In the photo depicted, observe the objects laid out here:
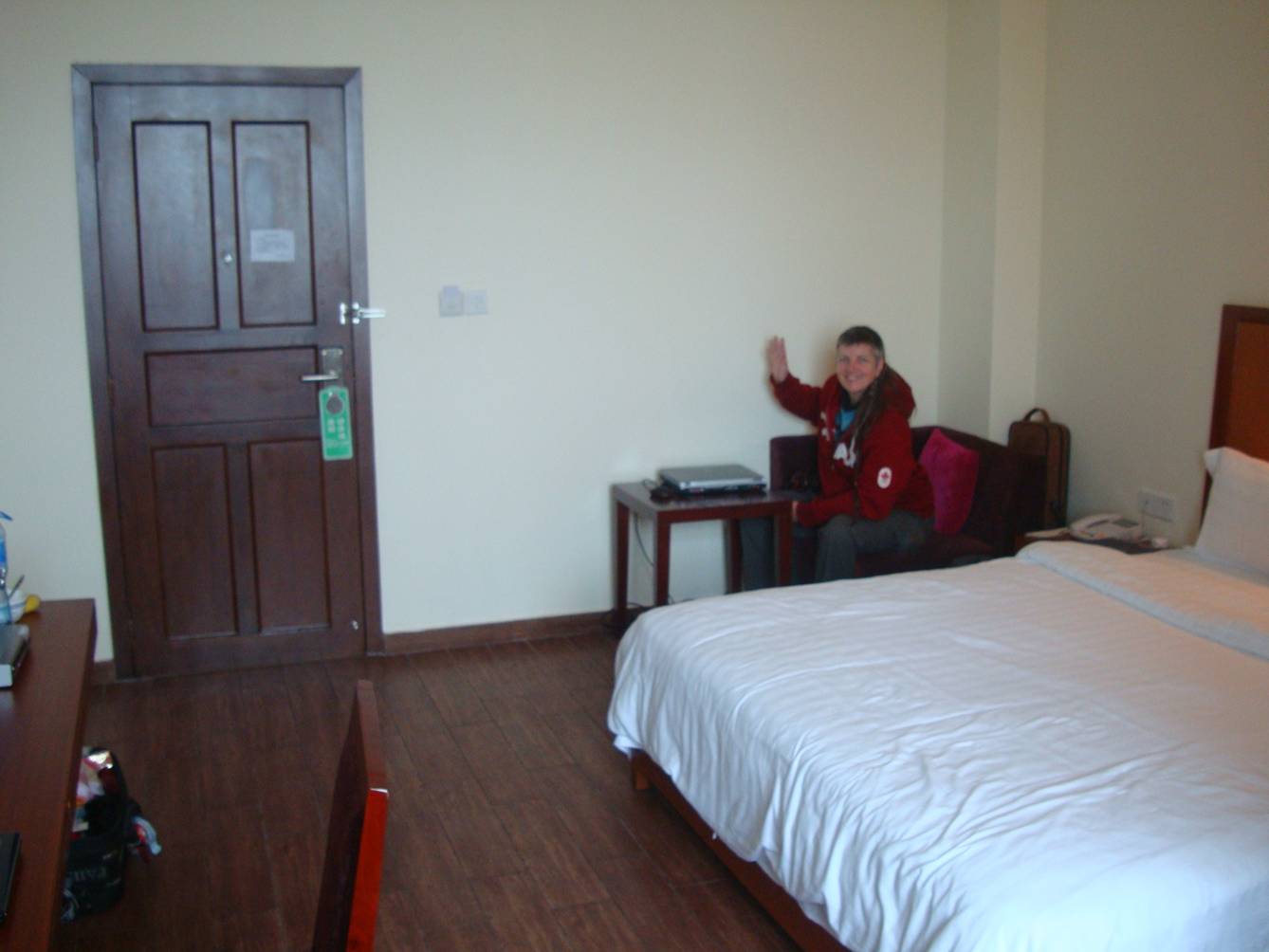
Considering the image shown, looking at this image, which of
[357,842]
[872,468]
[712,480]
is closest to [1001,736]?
[357,842]

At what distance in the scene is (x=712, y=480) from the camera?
4.81m

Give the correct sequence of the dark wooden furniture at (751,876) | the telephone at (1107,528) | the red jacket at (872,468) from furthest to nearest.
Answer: the red jacket at (872,468) < the telephone at (1107,528) < the dark wooden furniture at (751,876)

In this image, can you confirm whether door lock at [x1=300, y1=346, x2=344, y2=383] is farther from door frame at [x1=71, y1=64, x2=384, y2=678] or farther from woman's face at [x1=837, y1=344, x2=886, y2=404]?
woman's face at [x1=837, y1=344, x2=886, y2=404]

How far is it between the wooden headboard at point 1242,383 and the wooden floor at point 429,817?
2.17 metres

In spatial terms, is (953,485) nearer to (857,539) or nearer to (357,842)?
(857,539)

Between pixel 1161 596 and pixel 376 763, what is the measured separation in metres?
2.64

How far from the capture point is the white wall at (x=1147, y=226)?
4055 millimetres

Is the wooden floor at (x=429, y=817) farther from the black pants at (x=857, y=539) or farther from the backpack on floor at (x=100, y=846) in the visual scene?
the black pants at (x=857, y=539)

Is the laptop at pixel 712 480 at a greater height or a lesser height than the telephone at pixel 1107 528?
greater

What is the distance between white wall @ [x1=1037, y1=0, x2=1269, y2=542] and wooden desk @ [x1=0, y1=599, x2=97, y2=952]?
3476mm

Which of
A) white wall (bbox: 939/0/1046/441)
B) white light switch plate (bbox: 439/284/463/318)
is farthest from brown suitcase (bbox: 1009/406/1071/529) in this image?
white light switch plate (bbox: 439/284/463/318)

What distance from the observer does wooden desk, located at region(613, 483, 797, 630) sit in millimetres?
4605

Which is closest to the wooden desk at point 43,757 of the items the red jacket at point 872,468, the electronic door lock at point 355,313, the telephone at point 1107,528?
the electronic door lock at point 355,313

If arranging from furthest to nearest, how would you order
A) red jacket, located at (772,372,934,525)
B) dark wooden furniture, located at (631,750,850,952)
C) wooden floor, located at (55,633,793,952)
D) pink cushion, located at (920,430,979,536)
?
pink cushion, located at (920,430,979,536) → red jacket, located at (772,372,934,525) → wooden floor, located at (55,633,793,952) → dark wooden furniture, located at (631,750,850,952)
